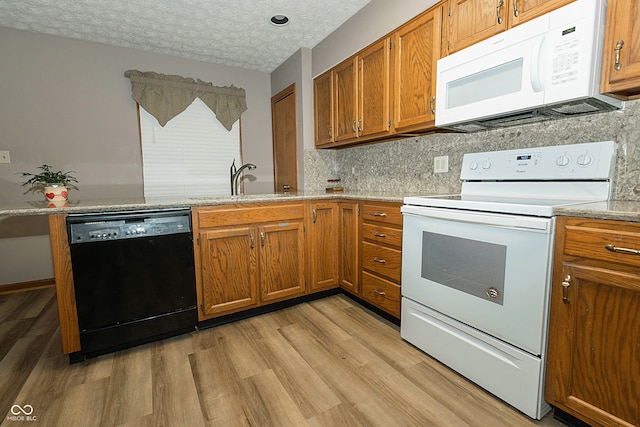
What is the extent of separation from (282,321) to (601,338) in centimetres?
173

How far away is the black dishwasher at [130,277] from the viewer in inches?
66.3

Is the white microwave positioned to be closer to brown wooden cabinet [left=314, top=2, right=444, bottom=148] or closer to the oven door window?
brown wooden cabinet [left=314, top=2, right=444, bottom=148]

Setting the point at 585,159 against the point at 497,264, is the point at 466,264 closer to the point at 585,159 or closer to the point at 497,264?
the point at 497,264

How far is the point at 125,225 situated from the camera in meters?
1.75

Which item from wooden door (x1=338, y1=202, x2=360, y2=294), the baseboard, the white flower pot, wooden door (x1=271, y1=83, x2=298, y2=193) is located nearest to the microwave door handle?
wooden door (x1=338, y1=202, x2=360, y2=294)

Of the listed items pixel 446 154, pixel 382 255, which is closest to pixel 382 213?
pixel 382 255

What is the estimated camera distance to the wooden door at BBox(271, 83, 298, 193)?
3287mm

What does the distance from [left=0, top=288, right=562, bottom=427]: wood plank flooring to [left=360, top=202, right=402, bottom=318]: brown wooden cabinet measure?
199 mm

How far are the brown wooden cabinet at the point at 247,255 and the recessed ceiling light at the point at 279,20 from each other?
5.06ft

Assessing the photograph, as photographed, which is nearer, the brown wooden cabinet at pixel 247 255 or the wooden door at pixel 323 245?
the brown wooden cabinet at pixel 247 255

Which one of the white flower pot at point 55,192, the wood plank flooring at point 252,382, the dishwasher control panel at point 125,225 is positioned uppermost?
the white flower pot at point 55,192

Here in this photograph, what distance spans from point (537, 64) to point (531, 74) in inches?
1.7

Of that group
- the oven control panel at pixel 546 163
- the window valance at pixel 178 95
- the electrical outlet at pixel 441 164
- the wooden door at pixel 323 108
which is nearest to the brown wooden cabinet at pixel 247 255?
the wooden door at pixel 323 108

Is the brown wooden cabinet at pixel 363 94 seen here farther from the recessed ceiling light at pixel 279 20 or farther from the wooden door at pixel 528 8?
the wooden door at pixel 528 8
